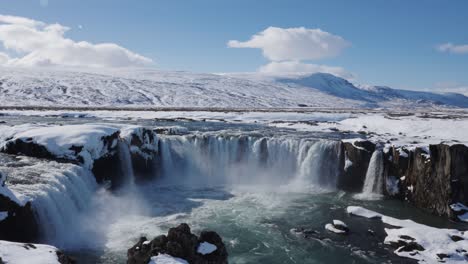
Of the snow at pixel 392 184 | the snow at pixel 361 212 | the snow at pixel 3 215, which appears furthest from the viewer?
the snow at pixel 392 184

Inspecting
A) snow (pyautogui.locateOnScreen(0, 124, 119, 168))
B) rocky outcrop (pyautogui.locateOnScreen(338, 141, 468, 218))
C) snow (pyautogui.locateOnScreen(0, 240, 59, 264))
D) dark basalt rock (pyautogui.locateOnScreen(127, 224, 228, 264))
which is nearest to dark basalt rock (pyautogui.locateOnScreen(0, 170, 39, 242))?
snow (pyautogui.locateOnScreen(0, 240, 59, 264))

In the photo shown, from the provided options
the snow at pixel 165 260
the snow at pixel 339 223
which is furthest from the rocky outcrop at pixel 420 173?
the snow at pixel 165 260

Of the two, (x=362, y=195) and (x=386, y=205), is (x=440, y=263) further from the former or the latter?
(x=362, y=195)

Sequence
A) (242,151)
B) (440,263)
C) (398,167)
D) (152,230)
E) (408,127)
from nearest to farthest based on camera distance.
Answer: (440,263) < (152,230) < (398,167) < (242,151) < (408,127)

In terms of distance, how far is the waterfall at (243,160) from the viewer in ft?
111

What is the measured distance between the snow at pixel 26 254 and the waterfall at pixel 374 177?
2334 cm

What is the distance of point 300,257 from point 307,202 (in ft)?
31.9

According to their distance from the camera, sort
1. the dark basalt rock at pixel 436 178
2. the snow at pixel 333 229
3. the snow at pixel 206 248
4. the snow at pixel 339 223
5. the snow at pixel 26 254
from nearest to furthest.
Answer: the snow at pixel 26 254 < the snow at pixel 206 248 < the snow at pixel 333 229 < the snow at pixel 339 223 < the dark basalt rock at pixel 436 178

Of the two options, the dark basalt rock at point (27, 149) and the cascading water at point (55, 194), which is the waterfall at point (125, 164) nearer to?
the cascading water at point (55, 194)

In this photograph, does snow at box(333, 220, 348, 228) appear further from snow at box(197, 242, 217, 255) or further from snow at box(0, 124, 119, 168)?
snow at box(0, 124, 119, 168)

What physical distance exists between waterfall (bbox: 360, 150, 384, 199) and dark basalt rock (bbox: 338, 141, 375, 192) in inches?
13.1

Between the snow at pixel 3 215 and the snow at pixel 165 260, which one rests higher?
the snow at pixel 3 215

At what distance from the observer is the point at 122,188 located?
29.4 metres

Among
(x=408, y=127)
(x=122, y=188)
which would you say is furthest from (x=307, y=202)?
(x=408, y=127)
